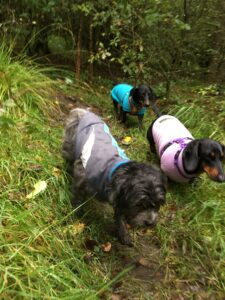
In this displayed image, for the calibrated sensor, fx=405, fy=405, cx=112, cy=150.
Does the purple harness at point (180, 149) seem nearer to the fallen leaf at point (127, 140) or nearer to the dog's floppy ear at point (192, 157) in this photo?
the dog's floppy ear at point (192, 157)

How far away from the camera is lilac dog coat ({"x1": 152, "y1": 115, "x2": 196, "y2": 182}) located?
3.99 metres

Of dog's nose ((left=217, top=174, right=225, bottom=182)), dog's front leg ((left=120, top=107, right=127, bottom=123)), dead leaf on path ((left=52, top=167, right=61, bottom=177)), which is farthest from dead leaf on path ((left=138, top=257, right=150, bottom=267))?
dog's front leg ((left=120, top=107, right=127, bottom=123))

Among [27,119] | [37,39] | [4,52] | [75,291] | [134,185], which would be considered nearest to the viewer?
[75,291]

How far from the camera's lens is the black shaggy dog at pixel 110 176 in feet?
9.11

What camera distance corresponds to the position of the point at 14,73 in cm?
523

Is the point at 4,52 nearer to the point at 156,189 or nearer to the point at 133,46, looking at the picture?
the point at 133,46

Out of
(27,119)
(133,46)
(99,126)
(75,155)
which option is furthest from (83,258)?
(133,46)

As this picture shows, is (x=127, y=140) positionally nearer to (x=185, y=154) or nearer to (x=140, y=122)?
(x=140, y=122)

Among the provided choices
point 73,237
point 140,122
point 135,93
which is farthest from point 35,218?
point 135,93

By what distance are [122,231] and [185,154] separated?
107 centimetres

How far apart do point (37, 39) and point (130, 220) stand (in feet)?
18.0

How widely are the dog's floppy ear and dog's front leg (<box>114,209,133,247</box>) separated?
36.8 inches

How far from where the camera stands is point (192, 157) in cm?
379

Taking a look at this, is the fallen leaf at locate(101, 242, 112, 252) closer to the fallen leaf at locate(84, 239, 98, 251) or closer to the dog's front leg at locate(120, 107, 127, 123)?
the fallen leaf at locate(84, 239, 98, 251)
